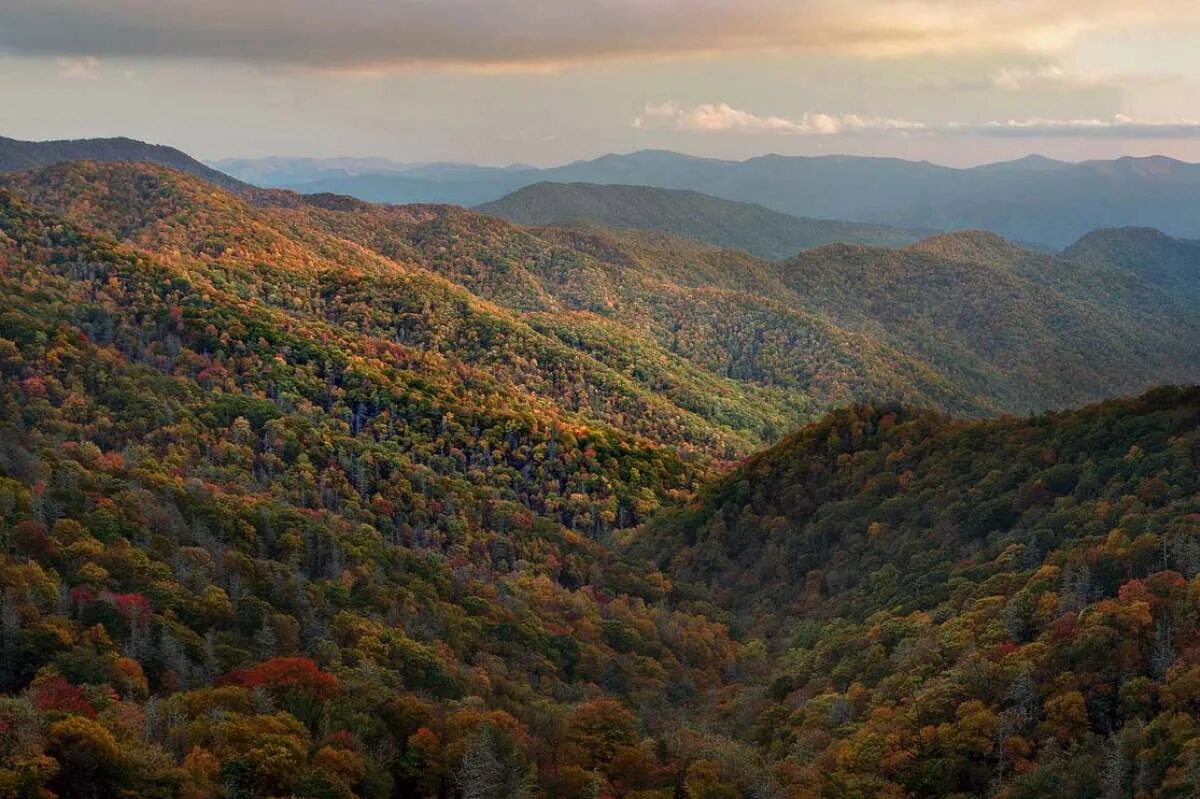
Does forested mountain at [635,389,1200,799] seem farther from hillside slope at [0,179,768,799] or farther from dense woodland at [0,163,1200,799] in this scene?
hillside slope at [0,179,768,799]

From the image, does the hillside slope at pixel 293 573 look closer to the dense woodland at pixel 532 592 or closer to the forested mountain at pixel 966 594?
the dense woodland at pixel 532 592

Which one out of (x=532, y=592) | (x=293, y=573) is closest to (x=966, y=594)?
(x=532, y=592)

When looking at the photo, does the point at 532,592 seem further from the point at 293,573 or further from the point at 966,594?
the point at 966,594

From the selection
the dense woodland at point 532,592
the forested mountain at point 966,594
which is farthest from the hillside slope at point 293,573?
the forested mountain at point 966,594

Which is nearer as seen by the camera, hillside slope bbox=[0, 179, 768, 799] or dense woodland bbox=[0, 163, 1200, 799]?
hillside slope bbox=[0, 179, 768, 799]

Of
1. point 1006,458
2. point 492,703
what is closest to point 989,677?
point 492,703

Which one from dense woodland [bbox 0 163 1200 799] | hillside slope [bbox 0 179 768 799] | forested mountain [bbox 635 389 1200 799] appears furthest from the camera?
forested mountain [bbox 635 389 1200 799]

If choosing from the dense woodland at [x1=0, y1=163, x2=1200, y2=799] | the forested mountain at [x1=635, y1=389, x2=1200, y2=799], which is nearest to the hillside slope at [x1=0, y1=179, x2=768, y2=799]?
the dense woodland at [x1=0, y1=163, x2=1200, y2=799]
